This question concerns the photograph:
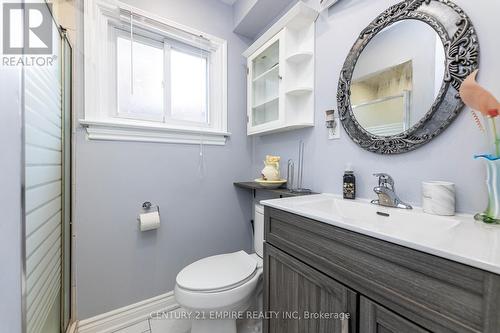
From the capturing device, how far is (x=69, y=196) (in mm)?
1186

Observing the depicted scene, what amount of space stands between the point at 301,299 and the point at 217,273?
1.68 feet

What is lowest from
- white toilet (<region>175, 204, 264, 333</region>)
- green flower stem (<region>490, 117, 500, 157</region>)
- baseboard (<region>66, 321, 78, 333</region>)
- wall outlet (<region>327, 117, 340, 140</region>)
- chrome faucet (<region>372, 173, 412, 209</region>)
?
baseboard (<region>66, 321, 78, 333</region>)

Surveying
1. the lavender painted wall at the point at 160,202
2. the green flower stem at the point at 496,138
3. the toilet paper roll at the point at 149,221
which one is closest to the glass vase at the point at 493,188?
the green flower stem at the point at 496,138

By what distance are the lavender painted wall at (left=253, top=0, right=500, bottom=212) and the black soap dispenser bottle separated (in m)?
0.04

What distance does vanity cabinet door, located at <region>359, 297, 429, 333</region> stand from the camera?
518 millimetres

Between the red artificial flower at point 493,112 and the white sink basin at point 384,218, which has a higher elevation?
the red artificial flower at point 493,112

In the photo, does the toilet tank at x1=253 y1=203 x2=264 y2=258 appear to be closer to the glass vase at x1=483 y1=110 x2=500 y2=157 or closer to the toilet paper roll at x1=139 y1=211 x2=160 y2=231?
the toilet paper roll at x1=139 y1=211 x2=160 y2=231

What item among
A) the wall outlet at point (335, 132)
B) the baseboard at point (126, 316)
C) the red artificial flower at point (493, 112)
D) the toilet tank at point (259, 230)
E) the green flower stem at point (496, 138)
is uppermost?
the wall outlet at point (335, 132)

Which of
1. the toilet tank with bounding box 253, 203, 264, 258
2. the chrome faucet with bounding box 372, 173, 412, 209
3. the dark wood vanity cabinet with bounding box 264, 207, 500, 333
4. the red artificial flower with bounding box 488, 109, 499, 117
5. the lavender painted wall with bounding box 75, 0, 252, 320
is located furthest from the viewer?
the toilet tank with bounding box 253, 203, 264, 258

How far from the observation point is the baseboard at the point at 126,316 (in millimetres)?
1235

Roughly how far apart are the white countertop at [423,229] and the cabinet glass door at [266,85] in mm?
803

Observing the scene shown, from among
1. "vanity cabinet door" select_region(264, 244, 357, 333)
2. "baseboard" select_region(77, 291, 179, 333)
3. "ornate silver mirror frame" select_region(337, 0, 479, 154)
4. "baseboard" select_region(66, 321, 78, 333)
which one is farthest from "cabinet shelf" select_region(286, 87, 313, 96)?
"baseboard" select_region(66, 321, 78, 333)

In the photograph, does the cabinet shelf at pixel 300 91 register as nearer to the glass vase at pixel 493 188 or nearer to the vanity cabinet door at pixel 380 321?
the glass vase at pixel 493 188

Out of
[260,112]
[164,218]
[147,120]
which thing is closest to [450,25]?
[260,112]
